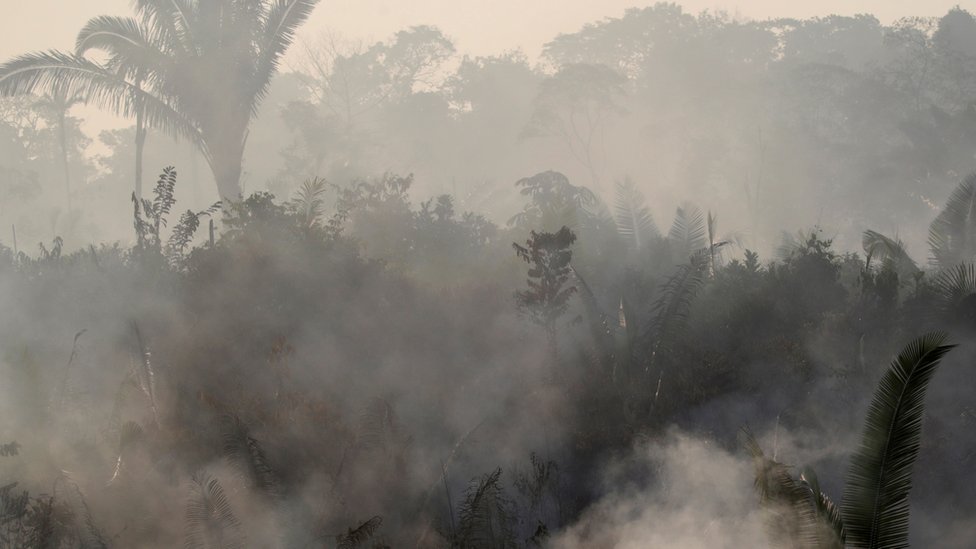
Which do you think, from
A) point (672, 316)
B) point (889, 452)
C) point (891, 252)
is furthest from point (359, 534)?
point (891, 252)

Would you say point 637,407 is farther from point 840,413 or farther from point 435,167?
point 435,167

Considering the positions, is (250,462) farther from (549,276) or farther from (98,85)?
(98,85)

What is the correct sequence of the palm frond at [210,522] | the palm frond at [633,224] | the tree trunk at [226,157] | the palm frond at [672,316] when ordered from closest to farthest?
the palm frond at [210,522] < the palm frond at [672,316] < the palm frond at [633,224] < the tree trunk at [226,157]

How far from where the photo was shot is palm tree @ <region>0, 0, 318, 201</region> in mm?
21203

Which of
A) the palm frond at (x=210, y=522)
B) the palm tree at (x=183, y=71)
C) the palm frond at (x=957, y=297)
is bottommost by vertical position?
the palm frond at (x=210, y=522)

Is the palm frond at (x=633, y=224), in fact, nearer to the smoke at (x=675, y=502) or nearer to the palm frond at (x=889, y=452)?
the smoke at (x=675, y=502)

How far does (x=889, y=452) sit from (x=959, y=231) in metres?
12.6

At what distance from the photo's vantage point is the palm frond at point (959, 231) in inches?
721

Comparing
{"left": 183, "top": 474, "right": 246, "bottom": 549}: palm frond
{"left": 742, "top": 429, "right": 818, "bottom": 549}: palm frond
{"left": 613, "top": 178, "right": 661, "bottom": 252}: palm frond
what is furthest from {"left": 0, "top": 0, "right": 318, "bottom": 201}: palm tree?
{"left": 742, "top": 429, "right": 818, "bottom": 549}: palm frond

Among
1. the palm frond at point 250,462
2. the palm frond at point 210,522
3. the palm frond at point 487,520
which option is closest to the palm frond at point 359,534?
the palm frond at point 487,520

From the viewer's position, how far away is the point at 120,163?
223 feet

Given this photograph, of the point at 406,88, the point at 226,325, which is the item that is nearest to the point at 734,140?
the point at 406,88

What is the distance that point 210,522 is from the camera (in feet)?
38.4

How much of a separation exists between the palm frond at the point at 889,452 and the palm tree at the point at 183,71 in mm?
16636
